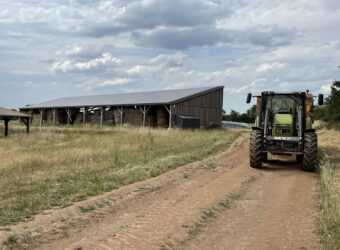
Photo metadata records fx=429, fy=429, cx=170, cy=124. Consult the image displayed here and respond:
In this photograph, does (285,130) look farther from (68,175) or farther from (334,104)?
(334,104)

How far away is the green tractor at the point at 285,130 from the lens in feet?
49.0

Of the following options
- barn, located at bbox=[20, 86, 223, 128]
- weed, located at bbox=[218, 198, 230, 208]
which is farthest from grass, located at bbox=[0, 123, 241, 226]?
barn, located at bbox=[20, 86, 223, 128]

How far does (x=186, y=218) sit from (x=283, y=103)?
9.77 metres

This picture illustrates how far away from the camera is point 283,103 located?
1641cm

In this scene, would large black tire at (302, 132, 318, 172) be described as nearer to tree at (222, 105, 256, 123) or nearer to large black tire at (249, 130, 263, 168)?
large black tire at (249, 130, 263, 168)

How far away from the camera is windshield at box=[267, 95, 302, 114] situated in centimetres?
1614

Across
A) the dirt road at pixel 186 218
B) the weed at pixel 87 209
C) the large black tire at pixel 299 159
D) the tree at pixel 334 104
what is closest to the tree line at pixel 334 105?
the tree at pixel 334 104

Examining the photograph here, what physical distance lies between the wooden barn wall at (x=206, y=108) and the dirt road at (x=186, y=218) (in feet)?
104

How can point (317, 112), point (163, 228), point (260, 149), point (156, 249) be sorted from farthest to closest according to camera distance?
point (317, 112) < point (260, 149) < point (163, 228) < point (156, 249)

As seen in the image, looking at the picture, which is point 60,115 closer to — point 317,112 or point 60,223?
point 317,112

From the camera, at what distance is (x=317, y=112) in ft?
180

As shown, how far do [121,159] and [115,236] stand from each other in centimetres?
988

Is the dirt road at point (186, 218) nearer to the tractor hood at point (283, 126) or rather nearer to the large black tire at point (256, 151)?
the large black tire at point (256, 151)

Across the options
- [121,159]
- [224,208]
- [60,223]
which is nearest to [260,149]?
[121,159]
